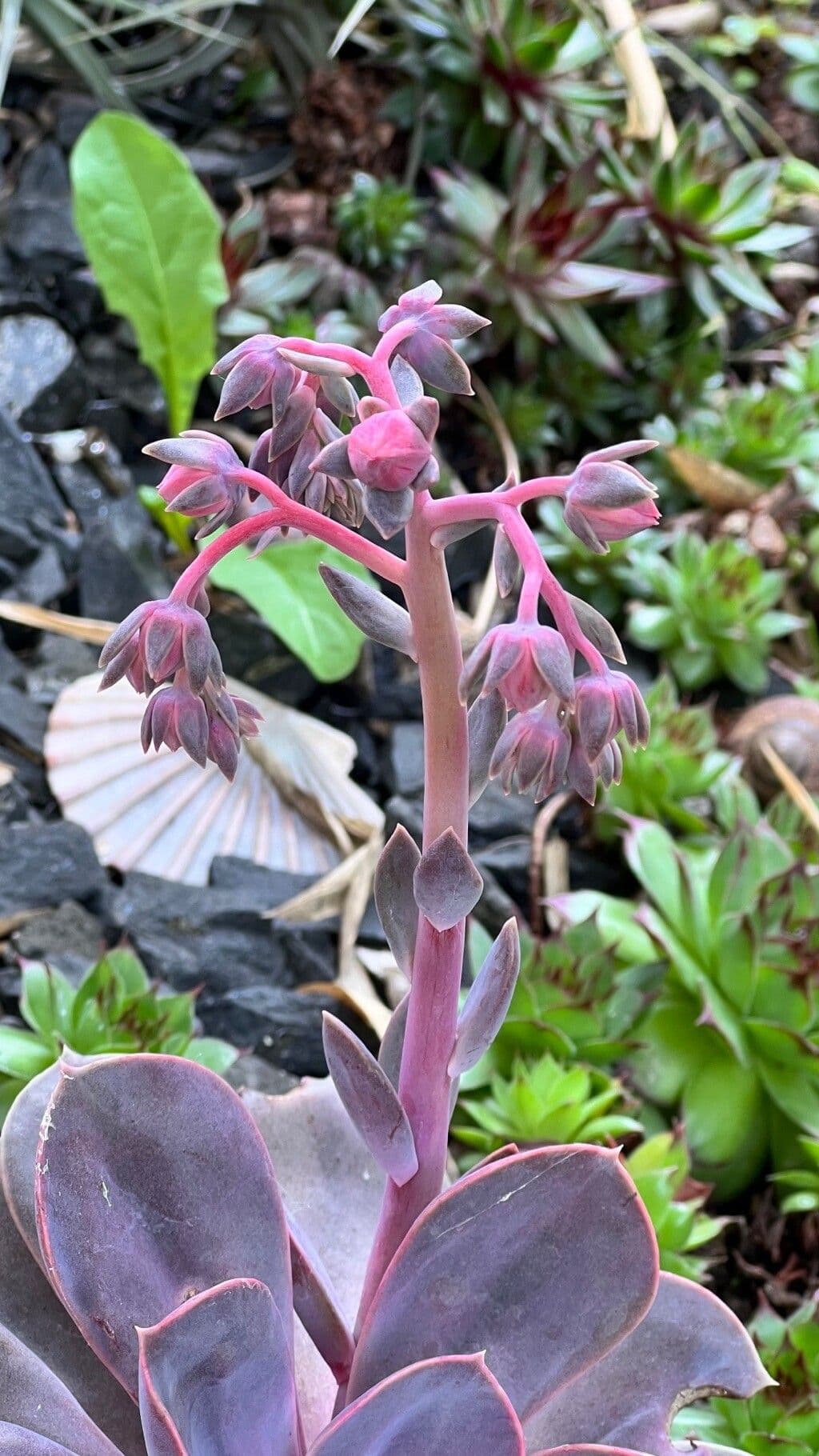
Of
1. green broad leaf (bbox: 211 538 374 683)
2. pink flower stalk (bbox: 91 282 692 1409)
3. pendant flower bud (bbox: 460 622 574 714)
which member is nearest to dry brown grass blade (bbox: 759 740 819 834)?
green broad leaf (bbox: 211 538 374 683)

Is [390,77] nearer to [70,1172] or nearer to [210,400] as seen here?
[210,400]

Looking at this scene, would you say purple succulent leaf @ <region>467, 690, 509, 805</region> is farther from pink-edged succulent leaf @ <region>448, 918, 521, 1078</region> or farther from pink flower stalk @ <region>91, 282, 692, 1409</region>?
pink-edged succulent leaf @ <region>448, 918, 521, 1078</region>

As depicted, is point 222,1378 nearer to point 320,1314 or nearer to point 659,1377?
point 320,1314

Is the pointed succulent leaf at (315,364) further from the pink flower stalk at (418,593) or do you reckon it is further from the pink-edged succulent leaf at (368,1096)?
the pink-edged succulent leaf at (368,1096)

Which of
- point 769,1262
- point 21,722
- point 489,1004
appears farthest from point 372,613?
point 21,722

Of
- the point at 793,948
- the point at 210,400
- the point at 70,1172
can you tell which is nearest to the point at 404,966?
the point at 70,1172

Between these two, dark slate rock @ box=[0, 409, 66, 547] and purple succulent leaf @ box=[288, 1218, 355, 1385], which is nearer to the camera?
purple succulent leaf @ box=[288, 1218, 355, 1385]
